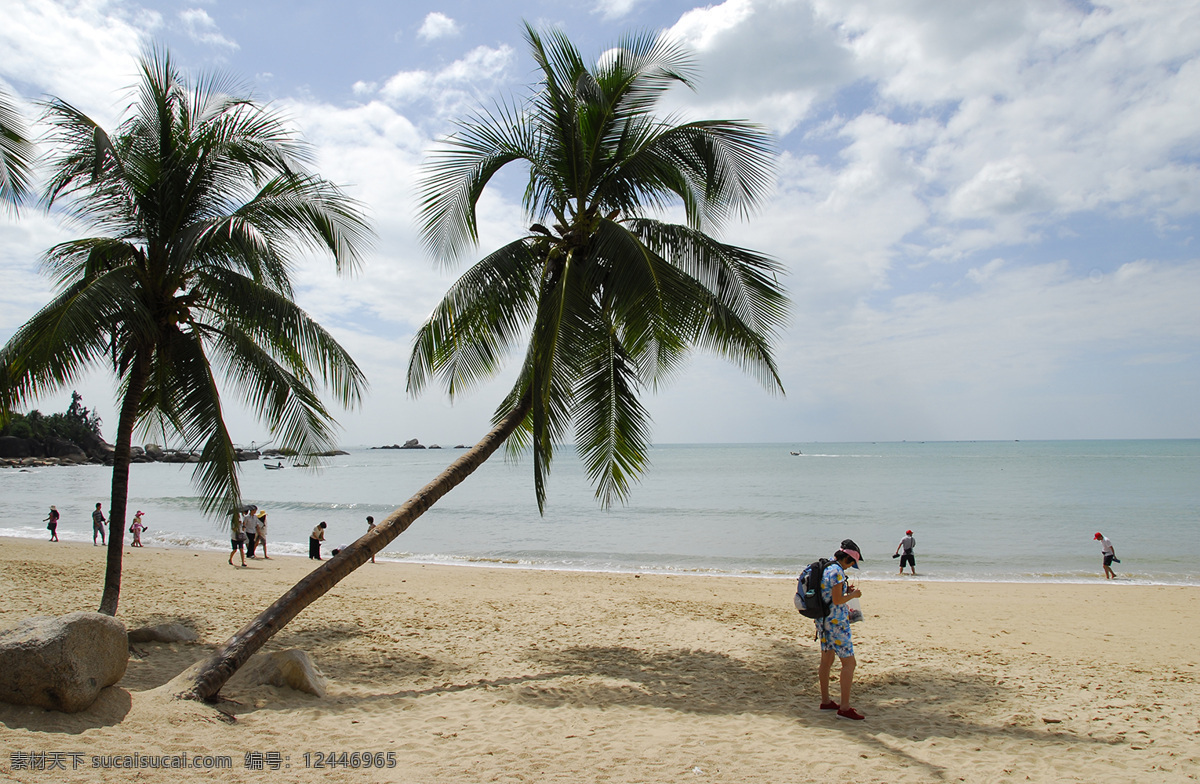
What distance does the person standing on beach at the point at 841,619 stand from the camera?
5121mm

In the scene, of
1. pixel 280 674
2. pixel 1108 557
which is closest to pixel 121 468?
pixel 280 674

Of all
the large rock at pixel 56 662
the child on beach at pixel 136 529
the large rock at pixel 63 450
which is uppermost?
the large rock at pixel 63 450

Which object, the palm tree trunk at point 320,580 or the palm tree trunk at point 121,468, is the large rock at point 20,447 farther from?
the palm tree trunk at point 320,580

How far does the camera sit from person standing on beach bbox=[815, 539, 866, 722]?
512 centimetres

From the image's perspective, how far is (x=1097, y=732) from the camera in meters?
5.14

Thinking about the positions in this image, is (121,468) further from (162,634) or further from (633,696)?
(633,696)

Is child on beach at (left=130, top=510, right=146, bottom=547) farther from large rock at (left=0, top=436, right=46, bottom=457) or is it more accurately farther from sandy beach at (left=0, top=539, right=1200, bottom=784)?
large rock at (left=0, top=436, right=46, bottom=457)

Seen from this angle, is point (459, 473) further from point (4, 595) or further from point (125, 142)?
point (4, 595)

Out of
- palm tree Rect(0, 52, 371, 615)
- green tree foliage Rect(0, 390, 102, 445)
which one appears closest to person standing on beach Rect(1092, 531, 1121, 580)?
palm tree Rect(0, 52, 371, 615)

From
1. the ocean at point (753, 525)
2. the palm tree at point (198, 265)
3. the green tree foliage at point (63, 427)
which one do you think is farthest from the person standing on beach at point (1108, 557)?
the green tree foliage at point (63, 427)

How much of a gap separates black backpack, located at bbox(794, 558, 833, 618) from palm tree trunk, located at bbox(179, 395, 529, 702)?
116 inches

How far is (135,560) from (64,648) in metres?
14.4

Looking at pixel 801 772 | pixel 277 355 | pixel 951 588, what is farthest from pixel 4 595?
pixel 951 588

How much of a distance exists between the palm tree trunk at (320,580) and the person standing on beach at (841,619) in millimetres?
3118
